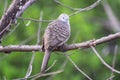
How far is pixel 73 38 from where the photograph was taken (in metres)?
8.70

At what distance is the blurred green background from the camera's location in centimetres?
858

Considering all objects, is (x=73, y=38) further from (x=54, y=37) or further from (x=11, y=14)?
(x=11, y=14)

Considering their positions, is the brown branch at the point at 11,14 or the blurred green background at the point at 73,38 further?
the blurred green background at the point at 73,38

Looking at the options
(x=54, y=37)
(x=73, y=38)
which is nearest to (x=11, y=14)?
(x=54, y=37)

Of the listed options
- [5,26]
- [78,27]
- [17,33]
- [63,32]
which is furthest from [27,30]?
[5,26]

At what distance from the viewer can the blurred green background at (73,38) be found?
858 cm

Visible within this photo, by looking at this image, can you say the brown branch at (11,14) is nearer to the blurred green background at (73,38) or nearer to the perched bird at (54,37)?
the perched bird at (54,37)

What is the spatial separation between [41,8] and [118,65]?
1.55 meters

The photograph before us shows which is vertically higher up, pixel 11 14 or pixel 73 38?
pixel 11 14

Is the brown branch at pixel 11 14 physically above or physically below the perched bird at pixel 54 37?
above

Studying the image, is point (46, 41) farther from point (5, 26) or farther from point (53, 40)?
point (5, 26)

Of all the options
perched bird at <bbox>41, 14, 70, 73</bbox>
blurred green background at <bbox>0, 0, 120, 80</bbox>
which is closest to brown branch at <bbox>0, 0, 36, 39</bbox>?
perched bird at <bbox>41, 14, 70, 73</bbox>

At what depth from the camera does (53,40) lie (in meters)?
5.13

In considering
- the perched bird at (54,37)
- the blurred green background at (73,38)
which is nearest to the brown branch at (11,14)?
the perched bird at (54,37)
